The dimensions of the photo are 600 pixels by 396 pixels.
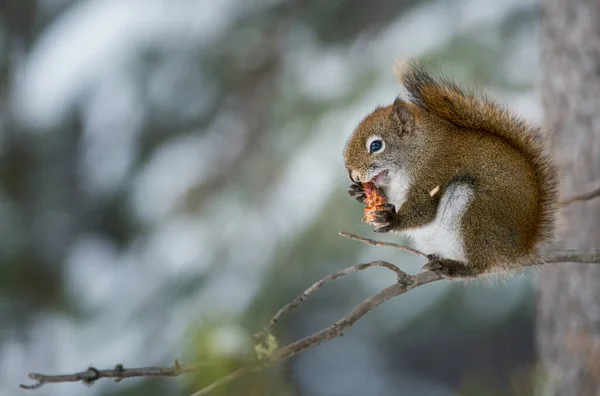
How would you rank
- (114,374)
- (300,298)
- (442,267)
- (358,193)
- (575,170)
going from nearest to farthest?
(114,374), (300,298), (442,267), (358,193), (575,170)

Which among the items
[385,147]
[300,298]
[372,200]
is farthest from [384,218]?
[300,298]

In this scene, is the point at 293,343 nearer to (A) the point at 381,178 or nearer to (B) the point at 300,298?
(B) the point at 300,298

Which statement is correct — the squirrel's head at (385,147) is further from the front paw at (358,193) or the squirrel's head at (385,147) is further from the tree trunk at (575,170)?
the tree trunk at (575,170)

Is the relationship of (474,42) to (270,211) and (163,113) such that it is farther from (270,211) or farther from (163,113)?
(163,113)

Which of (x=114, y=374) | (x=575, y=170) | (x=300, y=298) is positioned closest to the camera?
(x=114, y=374)

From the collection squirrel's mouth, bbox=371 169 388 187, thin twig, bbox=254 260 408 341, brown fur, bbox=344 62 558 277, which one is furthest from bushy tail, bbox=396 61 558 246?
thin twig, bbox=254 260 408 341

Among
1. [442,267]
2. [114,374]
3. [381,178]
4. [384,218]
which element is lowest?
[114,374]

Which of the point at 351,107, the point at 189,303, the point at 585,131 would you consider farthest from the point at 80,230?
the point at 585,131

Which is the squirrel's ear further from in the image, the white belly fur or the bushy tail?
the white belly fur
